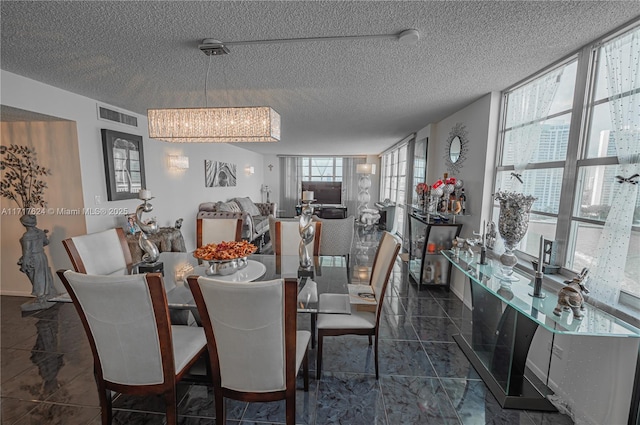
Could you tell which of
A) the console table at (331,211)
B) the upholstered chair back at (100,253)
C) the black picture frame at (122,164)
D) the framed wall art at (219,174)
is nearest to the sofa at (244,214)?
the framed wall art at (219,174)

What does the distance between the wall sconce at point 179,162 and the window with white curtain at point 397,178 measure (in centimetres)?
442

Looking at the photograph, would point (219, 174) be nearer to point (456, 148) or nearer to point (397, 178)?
point (397, 178)

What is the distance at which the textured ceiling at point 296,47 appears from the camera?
1483 millimetres

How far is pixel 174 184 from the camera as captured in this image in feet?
15.5

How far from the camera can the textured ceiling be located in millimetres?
1483

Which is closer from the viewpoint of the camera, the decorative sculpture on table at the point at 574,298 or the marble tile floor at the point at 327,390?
the decorative sculpture on table at the point at 574,298

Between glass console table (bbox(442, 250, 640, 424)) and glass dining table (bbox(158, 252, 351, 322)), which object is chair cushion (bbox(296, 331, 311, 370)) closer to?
glass dining table (bbox(158, 252, 351, 322))

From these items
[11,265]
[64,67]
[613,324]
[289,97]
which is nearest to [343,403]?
[613,324]

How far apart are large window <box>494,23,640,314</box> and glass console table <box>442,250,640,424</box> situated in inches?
11.9

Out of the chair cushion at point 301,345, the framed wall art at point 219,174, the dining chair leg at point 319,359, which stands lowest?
the dining chair leg at point 319,359

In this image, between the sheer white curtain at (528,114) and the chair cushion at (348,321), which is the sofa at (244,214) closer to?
the chair cushion at (348,321)

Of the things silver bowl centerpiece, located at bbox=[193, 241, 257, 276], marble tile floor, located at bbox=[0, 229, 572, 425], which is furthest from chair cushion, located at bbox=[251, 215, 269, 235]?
silver bowl centerpiece, located at bbox=[193, 241, 257, 276]

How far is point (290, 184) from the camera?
998cm

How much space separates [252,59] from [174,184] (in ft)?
11.0
